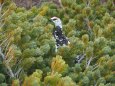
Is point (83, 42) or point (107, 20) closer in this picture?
point (83, 42)

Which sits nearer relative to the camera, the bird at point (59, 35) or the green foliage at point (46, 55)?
the green foliage at point (46, 55)

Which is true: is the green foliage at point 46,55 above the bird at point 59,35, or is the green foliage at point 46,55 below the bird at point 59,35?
above

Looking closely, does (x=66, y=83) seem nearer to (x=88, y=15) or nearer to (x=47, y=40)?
(x=47, y=40)

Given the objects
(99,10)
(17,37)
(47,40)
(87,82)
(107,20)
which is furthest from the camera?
(99,10)

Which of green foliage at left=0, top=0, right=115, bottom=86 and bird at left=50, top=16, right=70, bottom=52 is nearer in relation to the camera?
green foliage at left=0, top=0, right=115, bottom=86

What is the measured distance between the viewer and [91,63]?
3.99m

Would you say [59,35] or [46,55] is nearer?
[46,55]

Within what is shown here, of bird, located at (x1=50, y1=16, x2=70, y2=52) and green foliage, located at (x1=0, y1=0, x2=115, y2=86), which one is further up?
green foliage, located at (x1=0, y1=0, x2=115, y2=86)

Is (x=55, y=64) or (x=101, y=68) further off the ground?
(x=55, y=64)

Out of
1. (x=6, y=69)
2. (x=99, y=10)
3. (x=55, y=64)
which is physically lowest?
(x=99, y=10)

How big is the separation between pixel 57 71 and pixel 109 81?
0.97 meters

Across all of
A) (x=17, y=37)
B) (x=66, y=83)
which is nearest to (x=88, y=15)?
(x=17, y=37)

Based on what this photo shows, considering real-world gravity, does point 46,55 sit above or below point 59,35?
above

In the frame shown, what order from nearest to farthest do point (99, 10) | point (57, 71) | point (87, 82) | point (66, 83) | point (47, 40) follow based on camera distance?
1. point (66, 83)
2. point (57, 71)
3. point (87, 82)
4. point (47, 40)
5. point (99, 10)
